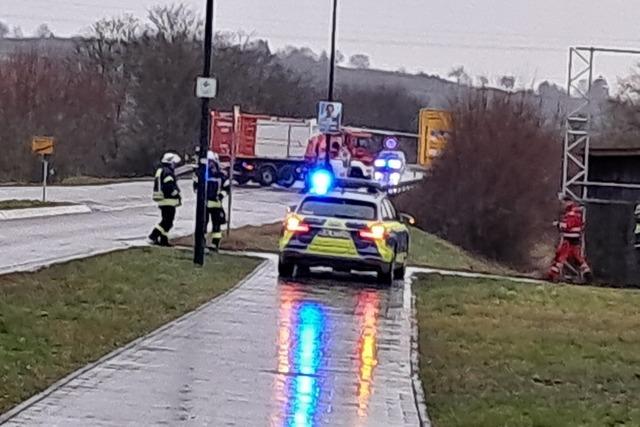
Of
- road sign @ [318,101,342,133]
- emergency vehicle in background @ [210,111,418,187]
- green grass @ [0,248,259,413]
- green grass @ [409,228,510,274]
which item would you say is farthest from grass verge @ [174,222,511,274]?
emergency vehicle in background @ [210,111,418,187]

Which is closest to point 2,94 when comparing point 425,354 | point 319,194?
point 319,194

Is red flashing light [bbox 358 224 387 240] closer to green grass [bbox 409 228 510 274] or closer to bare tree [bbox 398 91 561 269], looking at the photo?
green grass [bbox 409 228 510 274]

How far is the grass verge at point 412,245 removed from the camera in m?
27.8

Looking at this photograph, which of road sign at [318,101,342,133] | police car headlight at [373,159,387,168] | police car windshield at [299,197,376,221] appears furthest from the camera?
police car headlight at [373,159,387,168]

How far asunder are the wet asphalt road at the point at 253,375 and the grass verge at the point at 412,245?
33.7ft

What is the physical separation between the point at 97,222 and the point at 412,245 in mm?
8250

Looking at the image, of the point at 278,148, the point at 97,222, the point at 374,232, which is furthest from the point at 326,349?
the point at 278,148

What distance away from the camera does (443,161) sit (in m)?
51.1

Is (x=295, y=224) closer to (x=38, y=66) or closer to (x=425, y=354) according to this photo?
(x=425, y=354)

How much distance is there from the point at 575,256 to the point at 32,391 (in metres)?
22.7

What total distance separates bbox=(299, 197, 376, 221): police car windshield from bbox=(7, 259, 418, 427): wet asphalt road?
12.5 ft

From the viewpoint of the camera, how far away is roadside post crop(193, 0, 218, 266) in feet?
67.8

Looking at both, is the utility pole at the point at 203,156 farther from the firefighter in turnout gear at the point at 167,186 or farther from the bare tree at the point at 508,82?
the bare tree at the point at 508,82

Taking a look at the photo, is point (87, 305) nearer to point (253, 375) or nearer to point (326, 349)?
point (326, 349)
